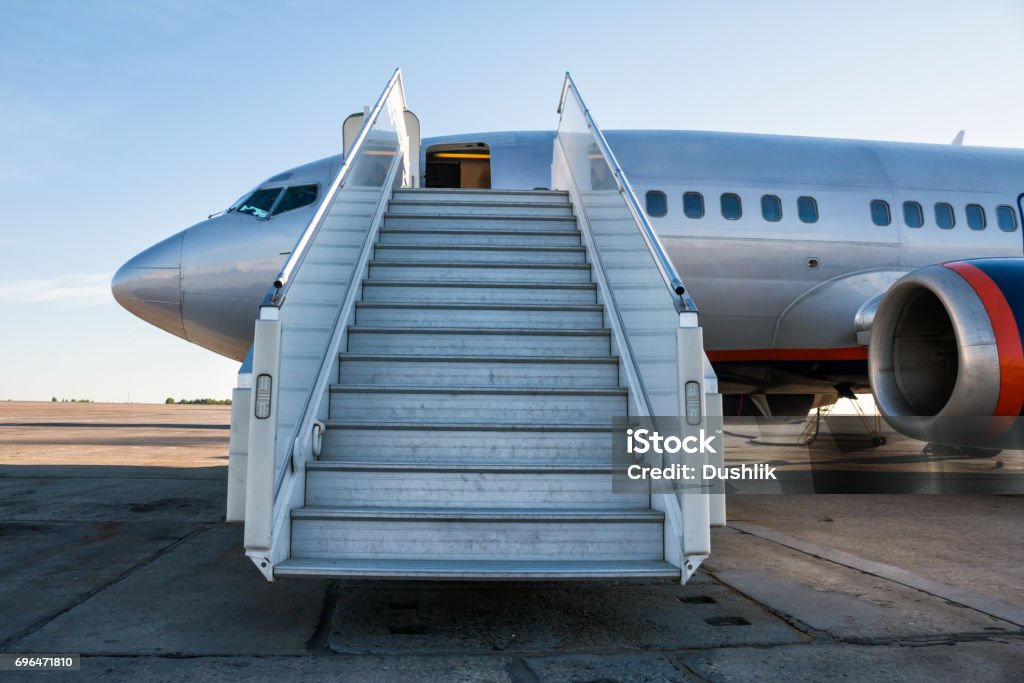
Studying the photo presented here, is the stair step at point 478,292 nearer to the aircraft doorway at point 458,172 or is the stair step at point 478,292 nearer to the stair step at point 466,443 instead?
the stair step at point 466,443

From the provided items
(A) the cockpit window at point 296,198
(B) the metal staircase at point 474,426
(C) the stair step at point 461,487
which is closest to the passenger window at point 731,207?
(B) the metal staircase at point 474,426

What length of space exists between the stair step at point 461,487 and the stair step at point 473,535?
0.65 feet

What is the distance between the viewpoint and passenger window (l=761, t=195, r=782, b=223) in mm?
7102

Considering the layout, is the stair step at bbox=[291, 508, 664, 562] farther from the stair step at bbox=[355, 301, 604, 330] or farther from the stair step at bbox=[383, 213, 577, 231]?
the stair step at bbox=[383, 213, 577, 231]

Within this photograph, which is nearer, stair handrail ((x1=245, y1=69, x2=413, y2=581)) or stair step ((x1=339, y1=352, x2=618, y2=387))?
stair handrail ((x1=245, y1=69, x2=413, y2=581))

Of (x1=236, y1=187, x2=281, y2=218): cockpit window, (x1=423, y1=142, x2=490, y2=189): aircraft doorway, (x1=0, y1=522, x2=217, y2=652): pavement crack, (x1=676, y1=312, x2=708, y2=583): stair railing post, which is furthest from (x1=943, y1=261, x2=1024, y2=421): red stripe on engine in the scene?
(x1=423, y1=142, x2=490, y2=189): aircraft doorway

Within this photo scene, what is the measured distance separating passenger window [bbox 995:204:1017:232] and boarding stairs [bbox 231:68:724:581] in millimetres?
5079

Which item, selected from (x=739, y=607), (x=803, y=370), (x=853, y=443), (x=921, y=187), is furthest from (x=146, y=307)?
(x=853, y=443)

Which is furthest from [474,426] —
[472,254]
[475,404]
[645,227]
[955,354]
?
[955,354]

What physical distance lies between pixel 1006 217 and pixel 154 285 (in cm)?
825

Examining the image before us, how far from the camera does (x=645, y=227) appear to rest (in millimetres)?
3777

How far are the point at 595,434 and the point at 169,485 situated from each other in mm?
5283

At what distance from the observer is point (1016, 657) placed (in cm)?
252

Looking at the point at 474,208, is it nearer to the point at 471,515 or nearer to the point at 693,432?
the point at 471,515
